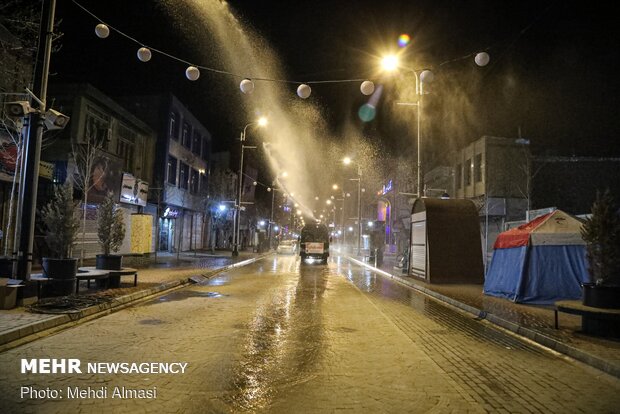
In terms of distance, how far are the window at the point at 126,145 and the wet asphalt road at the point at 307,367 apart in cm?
1976

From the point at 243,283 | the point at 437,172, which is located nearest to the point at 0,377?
the point at 243,283

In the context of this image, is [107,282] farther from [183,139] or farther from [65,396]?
[183,139]

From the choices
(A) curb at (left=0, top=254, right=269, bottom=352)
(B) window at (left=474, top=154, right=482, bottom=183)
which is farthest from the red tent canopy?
(B) window at (left=474, top=154, right=482, bottom=183)

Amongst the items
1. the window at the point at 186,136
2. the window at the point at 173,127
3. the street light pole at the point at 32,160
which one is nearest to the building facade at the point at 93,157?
the window at the point at 173,127

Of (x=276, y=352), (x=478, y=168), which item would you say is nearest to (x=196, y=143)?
(x=478, y=168)

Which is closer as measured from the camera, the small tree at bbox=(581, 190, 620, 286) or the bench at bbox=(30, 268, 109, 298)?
the small tree at bbox=(581, 190, 620, 286)

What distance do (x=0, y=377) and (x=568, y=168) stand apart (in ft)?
109

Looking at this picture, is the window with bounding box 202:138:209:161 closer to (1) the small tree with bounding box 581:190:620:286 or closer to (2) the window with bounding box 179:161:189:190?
(2) the window with bounding box 179:161:189:190

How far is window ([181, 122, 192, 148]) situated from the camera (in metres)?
37.3

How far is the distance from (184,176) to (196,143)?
520 centimetres

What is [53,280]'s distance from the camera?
9961mm

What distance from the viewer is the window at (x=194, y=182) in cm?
3969

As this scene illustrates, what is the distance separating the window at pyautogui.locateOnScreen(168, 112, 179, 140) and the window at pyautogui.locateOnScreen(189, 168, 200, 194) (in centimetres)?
578

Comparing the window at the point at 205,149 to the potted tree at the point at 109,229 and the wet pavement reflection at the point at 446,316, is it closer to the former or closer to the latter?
the potted tree at the point at 109,229
